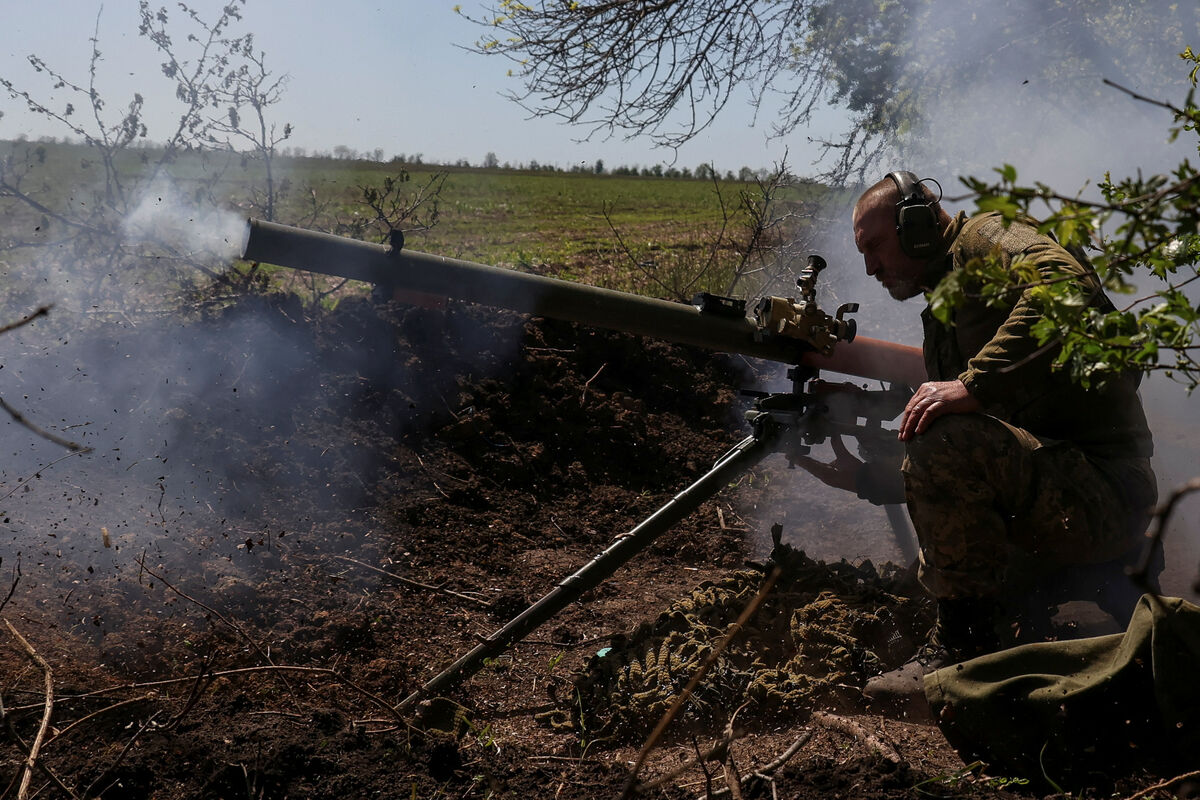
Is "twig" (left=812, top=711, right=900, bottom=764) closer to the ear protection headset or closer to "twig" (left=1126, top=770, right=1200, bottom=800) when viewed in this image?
"twig" (left=1126, top=770, right=1200, bottom=800)

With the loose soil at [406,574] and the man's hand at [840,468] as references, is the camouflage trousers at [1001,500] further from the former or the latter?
the man's hand at [840,468]

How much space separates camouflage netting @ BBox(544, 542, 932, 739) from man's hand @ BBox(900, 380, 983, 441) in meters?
0.83

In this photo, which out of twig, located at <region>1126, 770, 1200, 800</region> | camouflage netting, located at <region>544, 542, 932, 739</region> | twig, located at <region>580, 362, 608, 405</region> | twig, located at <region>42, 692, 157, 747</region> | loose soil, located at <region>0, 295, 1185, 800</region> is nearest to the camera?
twig, located at <region>1126, 770, 1200, 800</region>

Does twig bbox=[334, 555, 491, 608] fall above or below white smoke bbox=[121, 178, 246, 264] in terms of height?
below

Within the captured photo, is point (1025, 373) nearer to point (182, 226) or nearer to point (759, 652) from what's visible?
point (759, 652)

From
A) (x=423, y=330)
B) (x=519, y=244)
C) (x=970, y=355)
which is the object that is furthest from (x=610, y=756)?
(x=519, y=244)

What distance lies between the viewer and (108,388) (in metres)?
4.50

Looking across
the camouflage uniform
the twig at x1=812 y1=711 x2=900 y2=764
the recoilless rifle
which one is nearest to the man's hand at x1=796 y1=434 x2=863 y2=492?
the recoilless rifle

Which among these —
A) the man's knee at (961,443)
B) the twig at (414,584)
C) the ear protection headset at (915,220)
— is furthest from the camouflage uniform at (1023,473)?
the twig at (414,584)

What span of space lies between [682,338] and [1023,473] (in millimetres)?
1374

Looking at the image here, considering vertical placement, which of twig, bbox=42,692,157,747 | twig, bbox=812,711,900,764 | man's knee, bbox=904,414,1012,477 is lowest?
twig, bbox=42,692,157,747

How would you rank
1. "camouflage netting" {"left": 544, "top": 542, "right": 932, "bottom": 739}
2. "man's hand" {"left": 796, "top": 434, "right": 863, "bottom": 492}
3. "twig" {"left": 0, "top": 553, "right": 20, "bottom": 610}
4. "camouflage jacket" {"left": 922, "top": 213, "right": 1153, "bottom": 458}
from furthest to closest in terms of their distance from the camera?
"man's hand" {"left": 796, "top": 434, "right": 863, "bottom": 492} → "camouflage netting" {"left": 544, "top": 542, "right": 932, "bottom": 739} → "camouflage jacket" {"left": 922, "top": 213, "right": 1153, "bottom": 458} → "twig" {"left": 0, "top": 553, "right": 20, "bottom": 610}

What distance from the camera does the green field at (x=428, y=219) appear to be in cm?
589

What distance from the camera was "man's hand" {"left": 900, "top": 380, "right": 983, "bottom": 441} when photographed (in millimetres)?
2783
